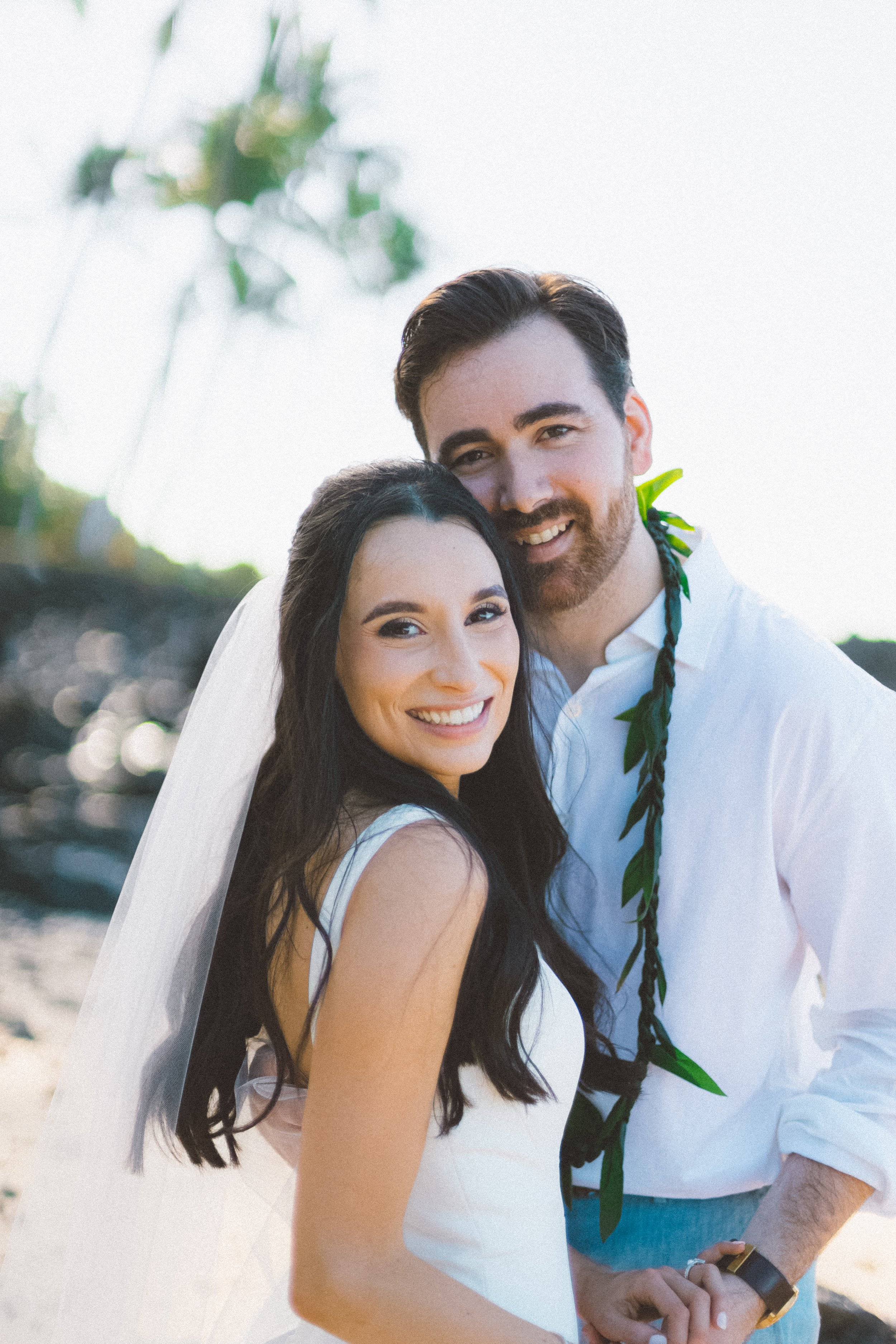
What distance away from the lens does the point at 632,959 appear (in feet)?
7.70

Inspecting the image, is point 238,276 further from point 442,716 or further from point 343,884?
point 343,884

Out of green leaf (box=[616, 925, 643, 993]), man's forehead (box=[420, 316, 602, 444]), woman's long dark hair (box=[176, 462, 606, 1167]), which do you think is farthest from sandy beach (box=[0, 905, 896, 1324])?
man's forehead (box=[420, 316, 602, 444])

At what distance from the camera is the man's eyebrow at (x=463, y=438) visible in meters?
2.75

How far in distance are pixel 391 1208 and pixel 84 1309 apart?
793 millimetres

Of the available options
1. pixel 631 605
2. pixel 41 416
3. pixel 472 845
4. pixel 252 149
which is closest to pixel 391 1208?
pixel 472 845

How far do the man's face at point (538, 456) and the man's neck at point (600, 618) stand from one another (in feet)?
0.12

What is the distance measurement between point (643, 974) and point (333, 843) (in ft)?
2.93

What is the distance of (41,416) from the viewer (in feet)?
82.7

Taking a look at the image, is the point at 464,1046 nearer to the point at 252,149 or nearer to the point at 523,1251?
the point at 523,1251

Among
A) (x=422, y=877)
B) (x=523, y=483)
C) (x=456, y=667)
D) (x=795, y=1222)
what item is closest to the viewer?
(x=422, y=877)

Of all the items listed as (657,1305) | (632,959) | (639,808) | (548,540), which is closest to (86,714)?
(548,540)

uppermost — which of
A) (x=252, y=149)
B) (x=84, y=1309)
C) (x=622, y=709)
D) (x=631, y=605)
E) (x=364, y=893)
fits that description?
(x=252, y=149)

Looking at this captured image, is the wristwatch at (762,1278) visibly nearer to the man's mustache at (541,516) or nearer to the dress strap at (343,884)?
the dress strap at (343,884)

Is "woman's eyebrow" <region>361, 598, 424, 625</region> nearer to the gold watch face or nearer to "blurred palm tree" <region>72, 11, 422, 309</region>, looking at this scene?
the gold watch face
